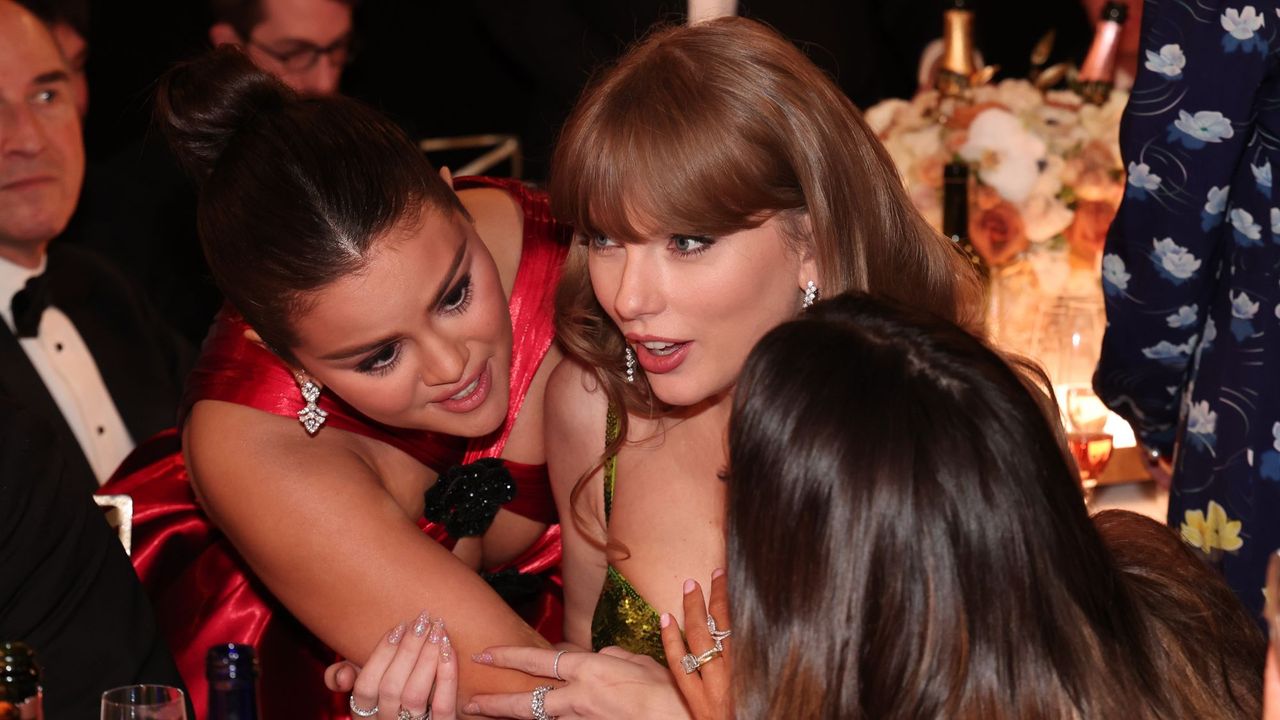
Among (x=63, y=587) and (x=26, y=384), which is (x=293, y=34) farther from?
(x=63, y=587)

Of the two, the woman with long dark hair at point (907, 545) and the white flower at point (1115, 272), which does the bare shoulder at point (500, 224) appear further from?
the woman with long dark hair at point (907, 545)

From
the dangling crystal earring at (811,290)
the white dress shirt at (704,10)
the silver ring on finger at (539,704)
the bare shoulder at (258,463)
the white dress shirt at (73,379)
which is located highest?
the white dress shirt at (704,10)

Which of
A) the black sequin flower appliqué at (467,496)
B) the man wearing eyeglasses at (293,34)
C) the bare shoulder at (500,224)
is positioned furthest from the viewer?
the man wearing eyeglasses at (293,34)

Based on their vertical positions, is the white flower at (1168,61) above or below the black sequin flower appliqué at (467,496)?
above

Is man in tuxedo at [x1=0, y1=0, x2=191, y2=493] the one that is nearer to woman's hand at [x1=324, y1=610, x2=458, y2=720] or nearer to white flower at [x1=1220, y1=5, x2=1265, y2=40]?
woman's hand at [x1=324, y1=610, x2=458, y2=720]

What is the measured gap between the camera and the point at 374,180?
5.70 feet

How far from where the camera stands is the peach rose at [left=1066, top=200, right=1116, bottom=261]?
8.16ft

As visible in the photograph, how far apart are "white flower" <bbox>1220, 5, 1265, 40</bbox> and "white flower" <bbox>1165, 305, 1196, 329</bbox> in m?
0.39

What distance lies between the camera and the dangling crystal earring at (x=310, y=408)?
190 centimetres

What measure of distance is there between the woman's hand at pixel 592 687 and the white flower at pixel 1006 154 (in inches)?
47.5

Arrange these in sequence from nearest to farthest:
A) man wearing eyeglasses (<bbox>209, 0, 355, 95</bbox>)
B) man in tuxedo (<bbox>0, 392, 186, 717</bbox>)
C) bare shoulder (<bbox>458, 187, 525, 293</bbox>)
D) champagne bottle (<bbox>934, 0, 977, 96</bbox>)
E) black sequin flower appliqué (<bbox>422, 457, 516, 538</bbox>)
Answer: man in tuxedo (<bbox>0, 392, 186, 717</bbox>)
black sequin flower appliqué (<bbox>422, 457, 516, 538</bbox>)
bare shoulder (<bbox>458, 187, 525, 293</bbox>)
champagne bottle (<bbox>934, 0, 977, 96</bbox>)
man wearing eyeglasses (<bbox>209, 0, 355, 95</bbox>)

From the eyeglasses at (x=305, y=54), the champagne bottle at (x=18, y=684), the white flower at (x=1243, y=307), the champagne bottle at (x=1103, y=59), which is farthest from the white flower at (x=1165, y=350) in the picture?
the eyeglasses at (x=305, y=54)

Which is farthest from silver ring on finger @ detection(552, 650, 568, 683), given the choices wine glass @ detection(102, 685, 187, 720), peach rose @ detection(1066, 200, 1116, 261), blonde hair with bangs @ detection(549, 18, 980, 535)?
peach rose @ detection(1066, 200, 1116, 261)

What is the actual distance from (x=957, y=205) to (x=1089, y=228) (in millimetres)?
258
